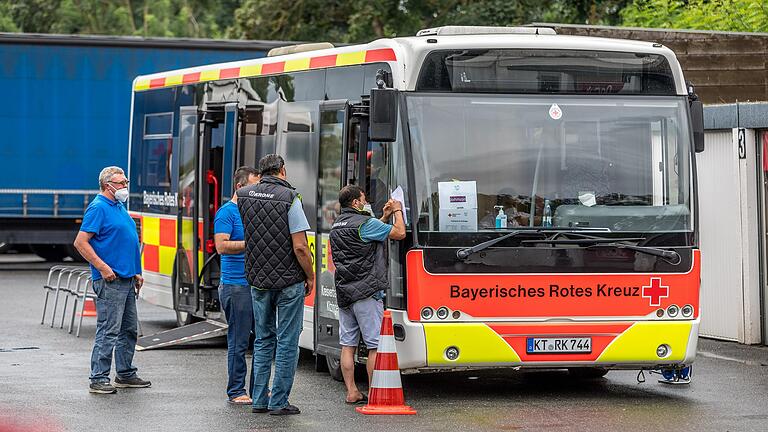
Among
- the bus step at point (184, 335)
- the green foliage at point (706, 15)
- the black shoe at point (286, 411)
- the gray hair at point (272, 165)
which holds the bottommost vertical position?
the black shoe at point (286, 411)

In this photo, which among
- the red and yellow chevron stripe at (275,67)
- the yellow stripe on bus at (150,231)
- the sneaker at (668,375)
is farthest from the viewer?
the yellow stripe on bus at (150,231)

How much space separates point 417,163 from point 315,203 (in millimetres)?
1934

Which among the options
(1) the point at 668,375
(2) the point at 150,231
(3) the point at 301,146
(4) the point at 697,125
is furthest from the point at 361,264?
(2) the point at 150,231

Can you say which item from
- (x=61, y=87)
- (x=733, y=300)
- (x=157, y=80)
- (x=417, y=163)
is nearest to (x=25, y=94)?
(x=61, y=87)

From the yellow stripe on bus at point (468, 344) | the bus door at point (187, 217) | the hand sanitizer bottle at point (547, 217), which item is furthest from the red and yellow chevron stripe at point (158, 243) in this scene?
the hand sanitizer bottle at point (547, 217)

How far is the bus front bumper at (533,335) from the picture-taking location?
11.1m

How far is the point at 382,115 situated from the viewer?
1103cm

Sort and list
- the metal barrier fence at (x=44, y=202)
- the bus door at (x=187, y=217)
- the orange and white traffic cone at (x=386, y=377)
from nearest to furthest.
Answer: the orange and white traffic cone at (x=386, y=377) → the bus door at (x=187, y=217) → the metal barrier fence at (x=44, y=202)

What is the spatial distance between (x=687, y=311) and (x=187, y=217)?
623 cm

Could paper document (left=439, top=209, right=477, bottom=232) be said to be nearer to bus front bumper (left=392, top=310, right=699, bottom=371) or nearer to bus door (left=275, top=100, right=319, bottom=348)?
bus front bumper (left=392, top=310, right=699, bottom=371)

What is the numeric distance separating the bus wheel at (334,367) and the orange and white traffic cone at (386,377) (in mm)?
1672

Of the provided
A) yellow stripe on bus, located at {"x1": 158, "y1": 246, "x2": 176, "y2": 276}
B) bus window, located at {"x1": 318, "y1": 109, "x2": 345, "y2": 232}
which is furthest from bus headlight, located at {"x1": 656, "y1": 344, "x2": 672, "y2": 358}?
yellow stripe on bus, located at {"x1": 158, "y1": 246, "x2": 176, "y2": 276}

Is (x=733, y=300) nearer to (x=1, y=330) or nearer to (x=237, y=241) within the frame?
(x=237, y=241)

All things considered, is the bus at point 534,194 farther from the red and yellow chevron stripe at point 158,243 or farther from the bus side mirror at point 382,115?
the red and yellow chevron stripe at point 158,243
